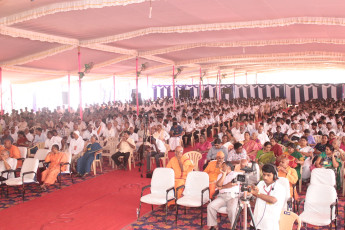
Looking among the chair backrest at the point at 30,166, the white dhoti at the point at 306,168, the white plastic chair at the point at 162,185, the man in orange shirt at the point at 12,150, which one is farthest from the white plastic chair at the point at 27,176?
the white dhoti at the point at 306,168

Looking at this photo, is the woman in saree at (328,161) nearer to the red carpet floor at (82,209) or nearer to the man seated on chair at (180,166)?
the man seated on chair at (180,166)

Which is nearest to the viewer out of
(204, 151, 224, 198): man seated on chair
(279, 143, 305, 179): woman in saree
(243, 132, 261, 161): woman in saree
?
(204, 151, 224, 198): man seated on chair

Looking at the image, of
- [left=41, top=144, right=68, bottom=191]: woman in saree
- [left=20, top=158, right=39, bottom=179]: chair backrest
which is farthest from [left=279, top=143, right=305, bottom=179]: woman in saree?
[left=20, top=158, right=39, bottom=179]: chair backrest

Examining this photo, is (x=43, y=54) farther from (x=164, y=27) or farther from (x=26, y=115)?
(x=164, y=27)

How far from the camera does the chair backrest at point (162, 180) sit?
6.21 metres

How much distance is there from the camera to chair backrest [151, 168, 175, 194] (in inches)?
245

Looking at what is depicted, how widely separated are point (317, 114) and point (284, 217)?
35.6 ft

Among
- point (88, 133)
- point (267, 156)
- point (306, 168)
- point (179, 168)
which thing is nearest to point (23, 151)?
point (88, 133)

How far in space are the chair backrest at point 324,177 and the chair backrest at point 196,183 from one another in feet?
5.50

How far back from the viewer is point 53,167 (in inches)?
319

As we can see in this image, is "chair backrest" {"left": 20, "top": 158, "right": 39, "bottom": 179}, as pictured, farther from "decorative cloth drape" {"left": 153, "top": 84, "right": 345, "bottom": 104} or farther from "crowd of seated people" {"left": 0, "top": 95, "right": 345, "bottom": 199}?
"decorative cloth drape" {"left": 153, "top": 84, "right": 345, "bottom": 104}

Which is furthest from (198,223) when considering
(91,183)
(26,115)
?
(26,115)

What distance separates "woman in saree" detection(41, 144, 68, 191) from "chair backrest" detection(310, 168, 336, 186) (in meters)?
5.28

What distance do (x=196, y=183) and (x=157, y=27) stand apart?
649 cm
